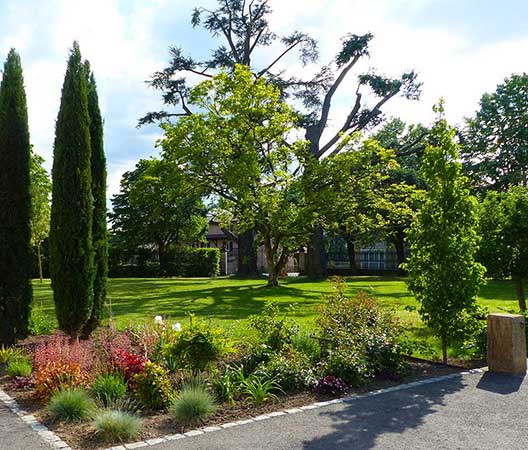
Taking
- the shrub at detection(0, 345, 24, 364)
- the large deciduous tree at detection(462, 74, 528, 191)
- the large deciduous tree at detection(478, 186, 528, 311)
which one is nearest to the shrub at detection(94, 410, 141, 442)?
the shrub at detection(0, 345, 24, 364)

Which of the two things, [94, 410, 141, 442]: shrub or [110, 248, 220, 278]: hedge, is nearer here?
[94, 410, 141, 442]: shrub

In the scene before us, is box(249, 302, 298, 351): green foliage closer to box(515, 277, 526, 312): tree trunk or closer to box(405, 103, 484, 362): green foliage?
box(405, 103, 484, 362): green foliage

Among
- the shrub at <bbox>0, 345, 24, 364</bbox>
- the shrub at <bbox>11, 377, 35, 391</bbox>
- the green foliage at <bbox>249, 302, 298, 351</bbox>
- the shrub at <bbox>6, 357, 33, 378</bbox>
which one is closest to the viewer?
the shrub at <bbox>11, 377, 35, 391</bbox>

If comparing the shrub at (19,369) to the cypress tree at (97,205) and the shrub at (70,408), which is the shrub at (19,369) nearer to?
the shrub at (70,408)

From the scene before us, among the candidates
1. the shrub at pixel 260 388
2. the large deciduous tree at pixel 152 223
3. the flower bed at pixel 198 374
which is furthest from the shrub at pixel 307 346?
the large deciduous tree at pixel 152 223

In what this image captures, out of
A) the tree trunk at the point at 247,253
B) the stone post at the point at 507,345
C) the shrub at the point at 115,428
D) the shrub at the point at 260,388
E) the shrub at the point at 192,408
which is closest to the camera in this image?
the shrub at the point at 115,428

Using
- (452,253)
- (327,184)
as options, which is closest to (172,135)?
(327,184)

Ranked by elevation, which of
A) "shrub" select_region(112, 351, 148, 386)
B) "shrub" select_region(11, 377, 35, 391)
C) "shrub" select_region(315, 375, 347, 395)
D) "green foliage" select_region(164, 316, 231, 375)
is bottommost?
"shrub" select_region(315, 375, 347, 395)

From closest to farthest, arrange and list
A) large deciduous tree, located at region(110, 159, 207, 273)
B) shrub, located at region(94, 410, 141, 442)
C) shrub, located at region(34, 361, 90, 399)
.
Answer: shrub, located at region(94, 410, 141, 442) → shrub, located at region(34, 361, 90, 399) → large deciduous tree, located at region(110, 159, 207, 273)

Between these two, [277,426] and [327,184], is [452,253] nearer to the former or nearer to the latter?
[277,426]

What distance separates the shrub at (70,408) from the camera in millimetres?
4609

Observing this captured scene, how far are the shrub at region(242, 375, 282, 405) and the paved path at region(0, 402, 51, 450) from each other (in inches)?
78.8

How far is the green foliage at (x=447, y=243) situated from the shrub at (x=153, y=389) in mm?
3763

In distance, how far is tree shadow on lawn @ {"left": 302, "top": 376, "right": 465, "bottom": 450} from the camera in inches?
159
